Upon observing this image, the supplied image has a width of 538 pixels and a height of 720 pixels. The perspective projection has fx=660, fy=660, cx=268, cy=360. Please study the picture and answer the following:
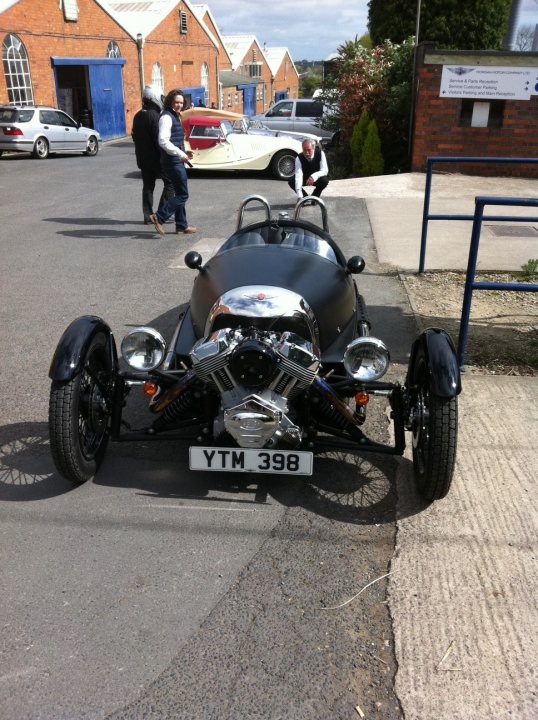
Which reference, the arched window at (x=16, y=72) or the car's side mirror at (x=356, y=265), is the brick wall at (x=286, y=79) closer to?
the arched window at (x=16, y=72)

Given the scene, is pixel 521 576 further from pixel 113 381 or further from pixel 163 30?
pixel 163 30

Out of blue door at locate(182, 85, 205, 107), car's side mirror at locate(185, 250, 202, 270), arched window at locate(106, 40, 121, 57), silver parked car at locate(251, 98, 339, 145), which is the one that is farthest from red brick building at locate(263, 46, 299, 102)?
car's side mirror at locate(185, 250, 202, 270)

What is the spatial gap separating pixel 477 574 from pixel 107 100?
31756 mm

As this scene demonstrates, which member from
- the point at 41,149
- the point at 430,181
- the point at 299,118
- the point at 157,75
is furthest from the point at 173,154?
the point at 157,75

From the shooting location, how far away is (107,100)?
101 feet

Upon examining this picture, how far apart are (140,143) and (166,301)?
3817 millimetres

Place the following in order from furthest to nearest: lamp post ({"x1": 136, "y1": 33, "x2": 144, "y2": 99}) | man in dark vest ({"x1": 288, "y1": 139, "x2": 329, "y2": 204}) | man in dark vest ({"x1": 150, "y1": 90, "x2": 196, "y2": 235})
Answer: lamp post ({"x1": 136, "y1": 33, "x2": 144, "y2": 99}) → man in dark vest ({"x1": 288, "y1": 139, "x2": 329, "y2": 204}) → man in dark vest ({"x1": 150, "y1": 90, "x2": 196, "y2": 235})

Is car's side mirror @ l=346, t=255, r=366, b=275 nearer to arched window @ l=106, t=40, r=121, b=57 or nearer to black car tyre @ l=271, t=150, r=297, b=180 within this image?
black car tyre @ l=271, t=150, r=297, b=180

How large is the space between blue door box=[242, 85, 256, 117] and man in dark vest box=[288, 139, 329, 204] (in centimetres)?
4587

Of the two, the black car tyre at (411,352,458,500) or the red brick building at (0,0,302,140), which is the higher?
the red brick building at (0,0,302,140)

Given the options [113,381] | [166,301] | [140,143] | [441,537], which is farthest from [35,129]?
[441,537]

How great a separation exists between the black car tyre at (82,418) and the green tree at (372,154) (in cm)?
1312

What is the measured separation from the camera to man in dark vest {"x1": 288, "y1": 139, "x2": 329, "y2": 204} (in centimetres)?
1008

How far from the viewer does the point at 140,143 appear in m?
9.70
